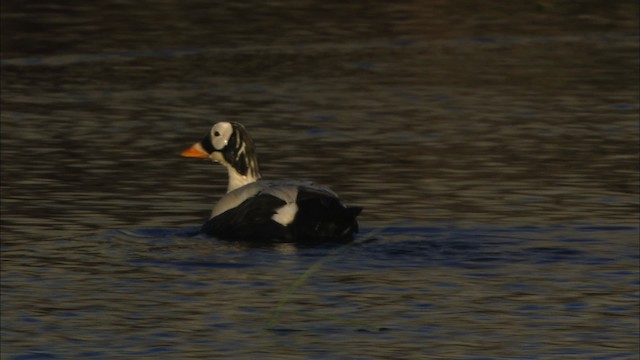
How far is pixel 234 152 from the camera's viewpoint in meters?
14.5

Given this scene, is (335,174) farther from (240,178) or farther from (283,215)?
(283,215)

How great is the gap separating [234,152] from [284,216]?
1.16m

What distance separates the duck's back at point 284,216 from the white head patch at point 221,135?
0.84 meters

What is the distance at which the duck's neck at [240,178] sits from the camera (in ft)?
47.5

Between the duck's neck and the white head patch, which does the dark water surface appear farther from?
the white head patch

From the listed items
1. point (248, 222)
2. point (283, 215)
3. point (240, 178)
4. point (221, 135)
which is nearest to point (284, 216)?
point (283, 215)

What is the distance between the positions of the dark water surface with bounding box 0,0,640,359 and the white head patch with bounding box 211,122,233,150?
485 mm

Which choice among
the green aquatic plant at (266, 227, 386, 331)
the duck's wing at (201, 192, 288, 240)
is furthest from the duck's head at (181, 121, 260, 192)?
the green aquatic plant at (266, 227, 386, 331)

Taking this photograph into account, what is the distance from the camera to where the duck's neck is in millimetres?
14469

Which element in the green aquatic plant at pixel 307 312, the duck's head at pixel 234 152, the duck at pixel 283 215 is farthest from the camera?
the duck's head at pixel 234 152

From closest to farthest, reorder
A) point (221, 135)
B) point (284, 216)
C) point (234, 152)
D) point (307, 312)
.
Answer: point (307, 312), point (284, 216), point (234, 152), point (221, 135)

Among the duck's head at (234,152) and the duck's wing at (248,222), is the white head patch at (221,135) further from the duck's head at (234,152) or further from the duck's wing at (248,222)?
the duck's wing at (248,222)

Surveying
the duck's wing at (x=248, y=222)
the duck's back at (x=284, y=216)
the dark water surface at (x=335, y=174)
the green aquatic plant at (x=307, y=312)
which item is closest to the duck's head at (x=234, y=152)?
the dark water surface at (x=335, y=174)

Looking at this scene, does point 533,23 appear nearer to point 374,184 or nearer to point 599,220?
point 374,184
